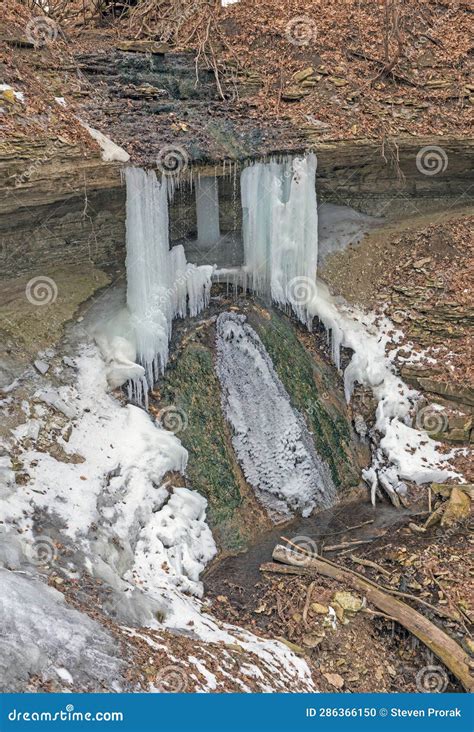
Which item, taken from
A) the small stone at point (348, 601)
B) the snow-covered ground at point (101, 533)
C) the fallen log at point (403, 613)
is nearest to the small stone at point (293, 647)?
the snow-covered ground at point (101, 533)

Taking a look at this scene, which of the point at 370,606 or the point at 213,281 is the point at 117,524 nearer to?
the point at 370,606

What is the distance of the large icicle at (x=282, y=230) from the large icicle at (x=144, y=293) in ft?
4.56

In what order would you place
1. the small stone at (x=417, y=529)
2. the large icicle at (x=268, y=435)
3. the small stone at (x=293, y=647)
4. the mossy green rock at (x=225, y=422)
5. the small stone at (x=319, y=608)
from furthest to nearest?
the large icicle at (x=268, y=435), the mossy green rock at (x=225, y=422), the small stone at (x=417, y=529), the small stone at (x=319, y=608), the small stone at (x=293, y=647)

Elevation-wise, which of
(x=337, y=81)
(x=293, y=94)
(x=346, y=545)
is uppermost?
(x=337, y=81)

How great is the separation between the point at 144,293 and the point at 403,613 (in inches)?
208

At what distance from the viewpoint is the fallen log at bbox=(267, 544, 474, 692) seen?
8.20 m

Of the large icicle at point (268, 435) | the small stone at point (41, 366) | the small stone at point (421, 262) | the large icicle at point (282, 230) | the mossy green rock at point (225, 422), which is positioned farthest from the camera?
the small stone at point (421, 262)

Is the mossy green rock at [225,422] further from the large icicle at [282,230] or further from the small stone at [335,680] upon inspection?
the small stone at [335,680]

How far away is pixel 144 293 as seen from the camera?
11078mm

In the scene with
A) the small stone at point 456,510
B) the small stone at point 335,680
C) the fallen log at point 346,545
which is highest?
the small stone at point 456,510

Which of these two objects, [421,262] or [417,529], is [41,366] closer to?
[417,529]

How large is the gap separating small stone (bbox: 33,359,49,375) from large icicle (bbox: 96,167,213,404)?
841 millimetres

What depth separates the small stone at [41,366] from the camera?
10.2 m

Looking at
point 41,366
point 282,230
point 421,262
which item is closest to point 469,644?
point 41,366
